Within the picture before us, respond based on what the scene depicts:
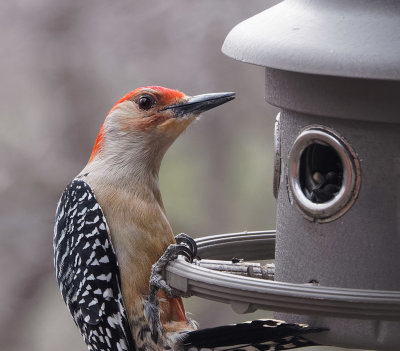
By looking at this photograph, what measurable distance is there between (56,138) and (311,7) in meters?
4.07

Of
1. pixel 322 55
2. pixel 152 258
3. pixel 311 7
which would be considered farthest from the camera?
pixel 152 258

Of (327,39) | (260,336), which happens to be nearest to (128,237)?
(260,336)

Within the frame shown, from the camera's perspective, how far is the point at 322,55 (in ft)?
13.8

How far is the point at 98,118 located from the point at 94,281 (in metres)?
3.18

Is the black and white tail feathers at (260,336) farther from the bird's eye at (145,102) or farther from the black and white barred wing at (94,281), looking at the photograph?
the bird's eye at (145,102)

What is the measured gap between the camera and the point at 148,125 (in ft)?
18.1

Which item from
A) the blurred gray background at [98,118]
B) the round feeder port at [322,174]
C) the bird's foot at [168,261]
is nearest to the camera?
the round feeder port at [322,174]

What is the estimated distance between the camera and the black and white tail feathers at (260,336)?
177 inches

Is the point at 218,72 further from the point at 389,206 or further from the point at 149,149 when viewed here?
the point at 389,206

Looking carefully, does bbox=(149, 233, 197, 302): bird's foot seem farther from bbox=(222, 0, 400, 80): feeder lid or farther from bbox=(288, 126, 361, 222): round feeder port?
bbox=(222, 0, 400, 80): feeder lid

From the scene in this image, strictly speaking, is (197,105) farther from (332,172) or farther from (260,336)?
(260,336)

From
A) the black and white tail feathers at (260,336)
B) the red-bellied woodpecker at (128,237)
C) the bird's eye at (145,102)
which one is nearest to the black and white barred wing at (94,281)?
the red-bellied woodpecker at (128,237)


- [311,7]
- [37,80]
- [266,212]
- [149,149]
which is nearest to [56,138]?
[37,80]

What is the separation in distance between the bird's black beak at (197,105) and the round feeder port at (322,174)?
0.57 meters
